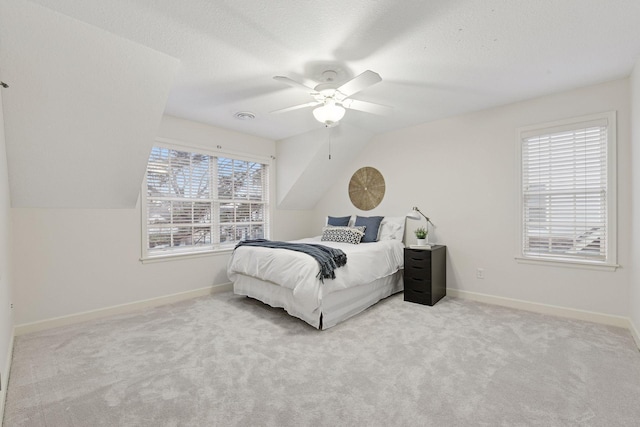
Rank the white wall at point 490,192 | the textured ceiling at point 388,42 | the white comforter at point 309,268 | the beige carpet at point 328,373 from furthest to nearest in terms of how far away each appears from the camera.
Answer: the white wall at point 490,192
the white comforter at point 309,268
the textured ceiling at point 388,42
the beige carpet at point 328,373

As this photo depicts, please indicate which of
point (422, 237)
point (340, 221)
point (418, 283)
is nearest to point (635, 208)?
point (422, 237)

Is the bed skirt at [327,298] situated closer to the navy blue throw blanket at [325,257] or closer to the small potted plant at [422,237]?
the navy blue throw blanket at [325,257]

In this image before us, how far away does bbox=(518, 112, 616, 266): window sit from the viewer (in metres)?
2.91

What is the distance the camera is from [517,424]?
1551mm

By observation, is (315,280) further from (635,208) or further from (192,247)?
(635,208)

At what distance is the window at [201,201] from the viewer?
371 cm

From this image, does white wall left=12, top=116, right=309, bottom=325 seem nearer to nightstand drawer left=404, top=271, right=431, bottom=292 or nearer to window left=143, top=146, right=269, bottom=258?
window left=143, top=146, right=269, bottom=258

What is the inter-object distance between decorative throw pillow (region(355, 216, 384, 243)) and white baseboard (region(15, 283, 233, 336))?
7.35 feet

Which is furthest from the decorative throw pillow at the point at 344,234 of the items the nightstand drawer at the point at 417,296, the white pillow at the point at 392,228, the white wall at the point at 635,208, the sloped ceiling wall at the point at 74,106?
the white wall at the point at 635,208

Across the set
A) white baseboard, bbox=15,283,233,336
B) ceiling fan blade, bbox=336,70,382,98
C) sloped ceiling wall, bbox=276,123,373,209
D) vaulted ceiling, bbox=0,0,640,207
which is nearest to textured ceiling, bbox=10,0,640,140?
vaulted ceiling, bbox=0,0,640,207

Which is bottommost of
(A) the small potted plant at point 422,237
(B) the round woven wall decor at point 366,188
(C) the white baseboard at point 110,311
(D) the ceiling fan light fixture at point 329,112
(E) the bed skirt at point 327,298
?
(C) the white baseboard at point 110,311

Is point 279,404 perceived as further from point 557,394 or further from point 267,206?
point 267,206

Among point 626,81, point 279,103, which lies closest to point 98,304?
point 279,103

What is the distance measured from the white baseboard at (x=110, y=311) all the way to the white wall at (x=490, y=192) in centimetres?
292
